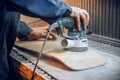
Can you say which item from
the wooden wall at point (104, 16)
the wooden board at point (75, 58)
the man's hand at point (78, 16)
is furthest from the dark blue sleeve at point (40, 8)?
the wooden wall at point (104, 16)

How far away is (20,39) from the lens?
1952 mm

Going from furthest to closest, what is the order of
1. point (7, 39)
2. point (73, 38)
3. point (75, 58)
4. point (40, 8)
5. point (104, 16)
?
point (104, 16) < point (7, 39) < point (73, 38) < point (75, 58) < point (40, 8)

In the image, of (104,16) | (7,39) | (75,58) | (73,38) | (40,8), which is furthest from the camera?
(104,16)

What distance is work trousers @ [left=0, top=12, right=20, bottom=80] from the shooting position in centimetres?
A: 157

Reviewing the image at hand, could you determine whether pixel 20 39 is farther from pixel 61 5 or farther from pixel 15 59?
pixel 61 5

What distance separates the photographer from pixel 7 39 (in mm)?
1657

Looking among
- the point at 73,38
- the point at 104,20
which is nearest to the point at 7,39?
the point at 73,38

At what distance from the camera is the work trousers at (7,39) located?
1.57m

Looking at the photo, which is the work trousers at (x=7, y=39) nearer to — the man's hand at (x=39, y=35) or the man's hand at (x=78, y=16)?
the man's hand at (x=39, y=35)

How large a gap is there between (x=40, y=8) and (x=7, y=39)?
48 cm

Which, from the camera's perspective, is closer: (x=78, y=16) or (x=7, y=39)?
(x=78, y=16)

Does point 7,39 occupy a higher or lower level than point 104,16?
lower

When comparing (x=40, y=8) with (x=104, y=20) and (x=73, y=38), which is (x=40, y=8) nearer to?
(x=73, y=38)

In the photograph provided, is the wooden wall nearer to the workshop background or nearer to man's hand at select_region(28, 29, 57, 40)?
the workshop background
